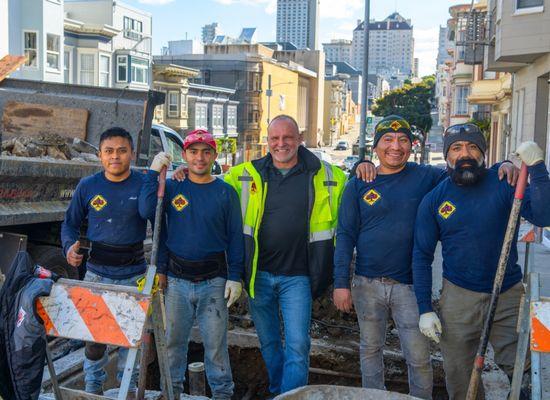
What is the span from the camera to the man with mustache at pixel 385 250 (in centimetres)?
430

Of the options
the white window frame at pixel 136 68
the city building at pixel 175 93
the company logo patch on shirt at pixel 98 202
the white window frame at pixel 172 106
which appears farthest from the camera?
the white window frame at pixel 172 106

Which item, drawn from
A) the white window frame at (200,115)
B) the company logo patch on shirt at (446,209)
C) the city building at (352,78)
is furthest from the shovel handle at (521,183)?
the city building at (352,78)

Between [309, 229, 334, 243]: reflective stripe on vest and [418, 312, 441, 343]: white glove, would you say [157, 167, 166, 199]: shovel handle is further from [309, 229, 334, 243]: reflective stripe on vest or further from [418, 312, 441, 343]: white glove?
[418, 312, 441, 343]: white glove

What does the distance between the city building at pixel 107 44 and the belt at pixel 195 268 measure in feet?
100

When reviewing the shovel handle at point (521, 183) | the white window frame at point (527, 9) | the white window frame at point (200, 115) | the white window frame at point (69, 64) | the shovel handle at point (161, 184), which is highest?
the white window frame at point (69, 64)

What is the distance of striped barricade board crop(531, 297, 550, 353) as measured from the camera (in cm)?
347

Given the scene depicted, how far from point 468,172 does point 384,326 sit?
3.80 ft

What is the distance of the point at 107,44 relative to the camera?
39031 mm

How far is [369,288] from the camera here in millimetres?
4383

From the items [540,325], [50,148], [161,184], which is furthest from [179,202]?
[50,148]

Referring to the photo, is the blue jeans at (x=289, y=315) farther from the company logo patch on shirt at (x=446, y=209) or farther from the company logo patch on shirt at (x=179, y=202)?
the company logo patch on shirt at (x=446, y=209)

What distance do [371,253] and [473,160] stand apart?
2.85ft

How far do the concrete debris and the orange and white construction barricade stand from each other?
341 centimetres

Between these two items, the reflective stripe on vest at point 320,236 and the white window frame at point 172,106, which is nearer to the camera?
the reflective stripe on vest at point 320,236
